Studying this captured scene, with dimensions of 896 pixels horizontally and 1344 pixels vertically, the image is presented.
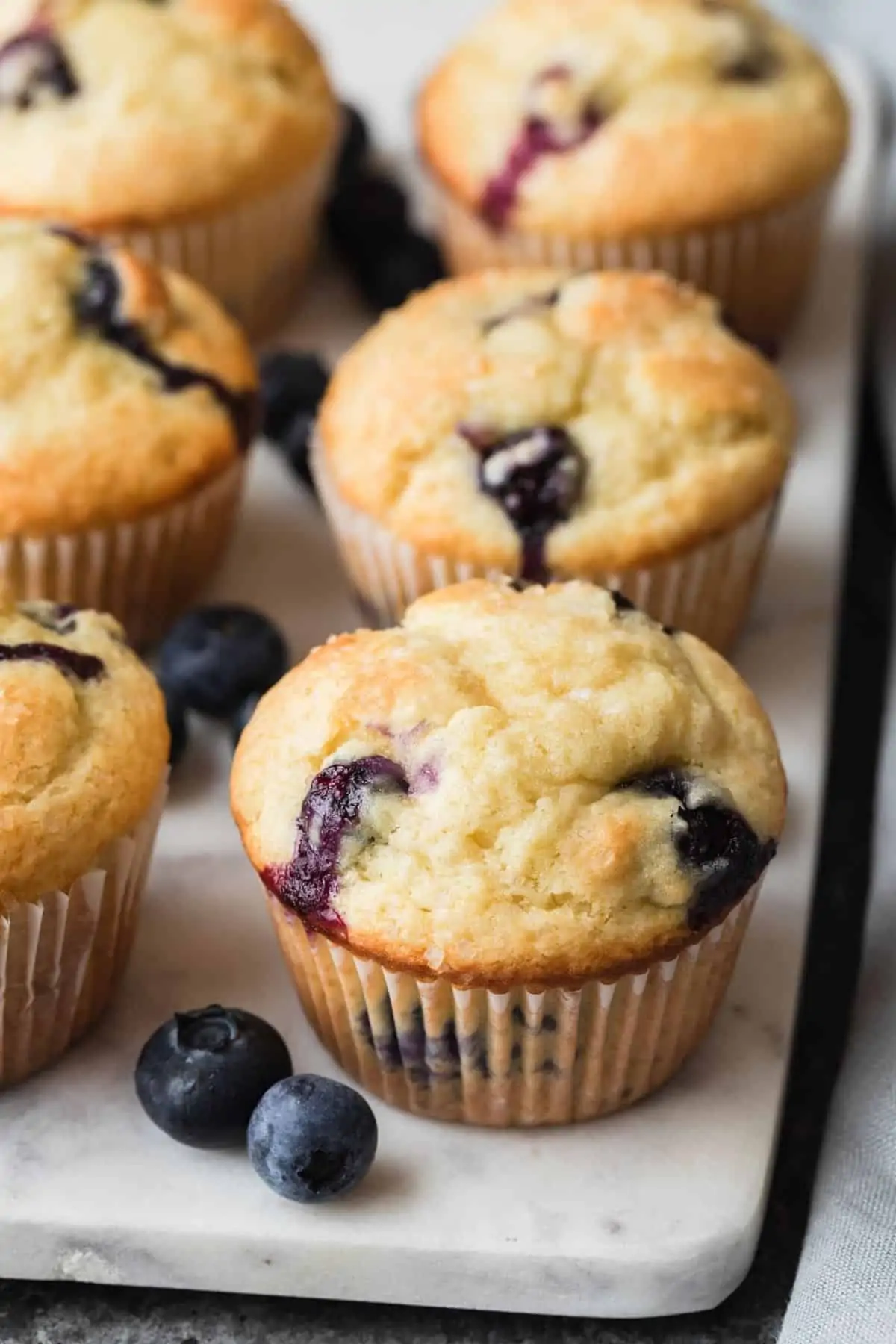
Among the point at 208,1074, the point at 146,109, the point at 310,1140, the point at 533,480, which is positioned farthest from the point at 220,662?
the point at 146,109

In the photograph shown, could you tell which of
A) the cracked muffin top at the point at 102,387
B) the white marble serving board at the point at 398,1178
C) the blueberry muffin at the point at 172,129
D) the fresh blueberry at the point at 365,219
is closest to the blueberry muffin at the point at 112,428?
the cracked muffin top at the point at 102,387

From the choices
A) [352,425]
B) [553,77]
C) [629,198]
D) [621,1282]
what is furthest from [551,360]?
[621,1282]

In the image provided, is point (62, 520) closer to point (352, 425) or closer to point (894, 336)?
point (352, 425)

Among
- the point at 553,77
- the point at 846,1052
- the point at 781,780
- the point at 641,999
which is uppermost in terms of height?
the point at 553,77

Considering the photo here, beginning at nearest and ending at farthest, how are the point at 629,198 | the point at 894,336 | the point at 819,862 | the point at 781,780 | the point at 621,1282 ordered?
the point at 621,1282 → the point at 781,780 → the point at 819,862 → the point at 629,198 → the point at 894,336

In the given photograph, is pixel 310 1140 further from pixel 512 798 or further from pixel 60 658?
pixel 60 658

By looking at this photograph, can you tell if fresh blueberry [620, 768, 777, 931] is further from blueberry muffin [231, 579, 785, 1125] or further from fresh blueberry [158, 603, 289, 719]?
fresh blueberry [158, 603, 289, 719]
